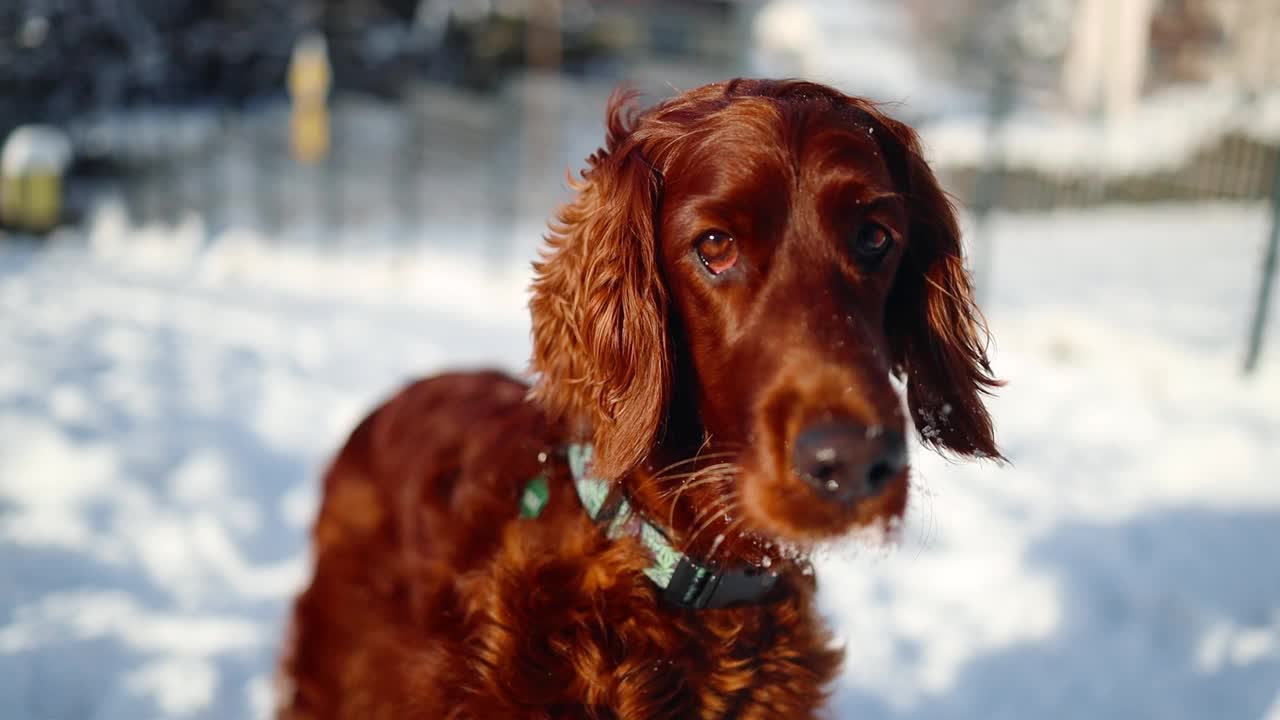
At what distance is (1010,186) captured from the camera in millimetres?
12414

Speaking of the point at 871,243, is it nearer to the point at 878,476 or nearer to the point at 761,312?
the point at 761,312

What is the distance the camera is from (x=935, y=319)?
62.0 inches

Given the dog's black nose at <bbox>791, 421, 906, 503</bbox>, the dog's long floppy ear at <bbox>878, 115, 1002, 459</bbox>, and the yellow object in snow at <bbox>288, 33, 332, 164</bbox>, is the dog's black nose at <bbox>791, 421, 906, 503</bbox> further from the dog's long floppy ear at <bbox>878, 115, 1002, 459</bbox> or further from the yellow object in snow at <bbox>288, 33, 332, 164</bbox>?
the yellow object in snow at <bbox>288, 33, 332, 164</bbox>

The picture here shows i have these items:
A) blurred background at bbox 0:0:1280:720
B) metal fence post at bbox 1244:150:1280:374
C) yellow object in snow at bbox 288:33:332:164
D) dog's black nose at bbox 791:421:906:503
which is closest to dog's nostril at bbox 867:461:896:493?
dog's black nose at bbox 791:421:906:503

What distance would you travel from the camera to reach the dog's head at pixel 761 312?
46.9 inches

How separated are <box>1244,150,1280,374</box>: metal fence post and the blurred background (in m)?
0.03

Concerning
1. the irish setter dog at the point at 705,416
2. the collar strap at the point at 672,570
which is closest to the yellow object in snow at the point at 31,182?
the irish setter dog at the point at 705,416

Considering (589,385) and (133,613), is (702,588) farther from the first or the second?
(133,613)

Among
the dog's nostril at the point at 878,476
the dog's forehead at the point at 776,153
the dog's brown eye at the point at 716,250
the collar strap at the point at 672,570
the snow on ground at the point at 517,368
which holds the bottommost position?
the snow on ground at the point at 517,368

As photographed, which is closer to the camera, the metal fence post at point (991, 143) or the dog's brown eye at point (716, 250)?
the dog's brown eye at point (716, 250)

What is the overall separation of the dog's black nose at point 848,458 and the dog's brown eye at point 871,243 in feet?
1.22

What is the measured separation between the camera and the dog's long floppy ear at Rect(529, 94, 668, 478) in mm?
1417

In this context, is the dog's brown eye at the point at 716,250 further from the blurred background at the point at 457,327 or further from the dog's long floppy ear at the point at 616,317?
the blurred background at the point at 457,327

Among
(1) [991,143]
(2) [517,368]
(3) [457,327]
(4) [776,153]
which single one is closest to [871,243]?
(4) [776,153]
